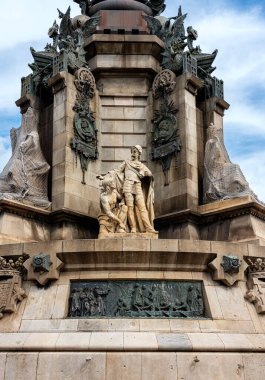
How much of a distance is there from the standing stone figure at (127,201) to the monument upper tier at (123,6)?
8.31 m

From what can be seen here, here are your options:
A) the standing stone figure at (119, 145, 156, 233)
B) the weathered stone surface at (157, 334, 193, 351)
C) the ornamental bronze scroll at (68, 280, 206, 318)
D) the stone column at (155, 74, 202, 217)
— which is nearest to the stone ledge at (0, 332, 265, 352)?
the weathered stone surface at (157, 334, 193, 351)

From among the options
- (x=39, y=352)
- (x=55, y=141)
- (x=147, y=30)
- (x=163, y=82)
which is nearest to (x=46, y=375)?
(x=39, y=352)

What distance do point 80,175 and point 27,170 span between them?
5.35 feet

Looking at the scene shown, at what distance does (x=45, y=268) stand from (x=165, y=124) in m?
7.83

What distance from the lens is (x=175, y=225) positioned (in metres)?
17.4

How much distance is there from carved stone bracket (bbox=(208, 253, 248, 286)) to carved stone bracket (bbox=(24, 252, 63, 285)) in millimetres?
3382

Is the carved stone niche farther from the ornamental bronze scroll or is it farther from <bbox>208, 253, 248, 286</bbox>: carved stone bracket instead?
the ornamental bronze scroll

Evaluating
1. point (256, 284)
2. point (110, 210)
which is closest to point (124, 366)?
point (256, 284)

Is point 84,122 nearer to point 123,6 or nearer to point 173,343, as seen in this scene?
point 123,6

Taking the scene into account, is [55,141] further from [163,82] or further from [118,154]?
[163,82]

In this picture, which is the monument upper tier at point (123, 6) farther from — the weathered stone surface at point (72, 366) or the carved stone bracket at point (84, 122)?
the weathered stone surface at point (72, 366)

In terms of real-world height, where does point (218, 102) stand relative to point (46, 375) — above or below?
above

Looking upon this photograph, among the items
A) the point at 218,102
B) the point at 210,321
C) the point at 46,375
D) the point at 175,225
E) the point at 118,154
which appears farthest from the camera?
the point at 218,102

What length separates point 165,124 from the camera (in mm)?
18719
